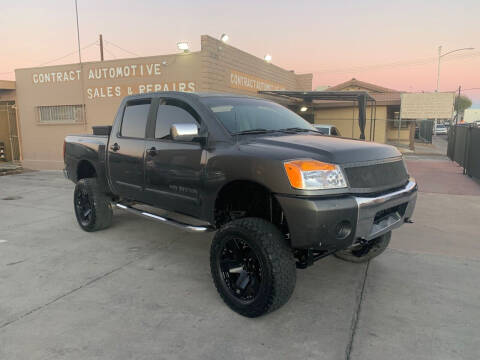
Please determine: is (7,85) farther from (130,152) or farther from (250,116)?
(250,116)

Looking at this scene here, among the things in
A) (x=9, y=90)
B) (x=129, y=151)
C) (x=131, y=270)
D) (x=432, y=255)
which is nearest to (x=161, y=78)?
(x=9, y=90)

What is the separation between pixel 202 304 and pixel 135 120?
2.54m

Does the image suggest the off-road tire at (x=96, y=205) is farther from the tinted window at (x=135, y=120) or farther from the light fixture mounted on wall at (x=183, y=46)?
the light fixture mounted on wall at (x=183, y=46)

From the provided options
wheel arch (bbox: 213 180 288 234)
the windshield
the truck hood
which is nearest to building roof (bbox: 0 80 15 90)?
the windshield

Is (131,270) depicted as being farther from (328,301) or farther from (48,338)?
(328,301)

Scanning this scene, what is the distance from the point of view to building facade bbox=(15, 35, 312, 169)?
483 inches

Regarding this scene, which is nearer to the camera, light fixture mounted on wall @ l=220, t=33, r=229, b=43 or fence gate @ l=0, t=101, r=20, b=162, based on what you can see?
light fixture mounted on wall @ l=220, t=33, r=229, b=43

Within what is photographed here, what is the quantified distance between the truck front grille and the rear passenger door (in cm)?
249

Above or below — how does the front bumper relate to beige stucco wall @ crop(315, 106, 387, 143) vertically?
below

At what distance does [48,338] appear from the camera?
2916 millimetres

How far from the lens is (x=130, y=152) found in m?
4.62

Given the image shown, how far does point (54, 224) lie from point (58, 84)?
9770 millimetres

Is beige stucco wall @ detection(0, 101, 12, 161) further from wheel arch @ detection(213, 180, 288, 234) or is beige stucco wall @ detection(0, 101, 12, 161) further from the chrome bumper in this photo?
the chrome bumper

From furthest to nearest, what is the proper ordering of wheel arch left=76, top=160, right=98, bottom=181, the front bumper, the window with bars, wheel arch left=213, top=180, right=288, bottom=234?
the window with bars < wheel arch left=76, top=160, right=98, bottom=181 < wheel arch left=213, top=180, right=288, bottom=234 < the front bumper
